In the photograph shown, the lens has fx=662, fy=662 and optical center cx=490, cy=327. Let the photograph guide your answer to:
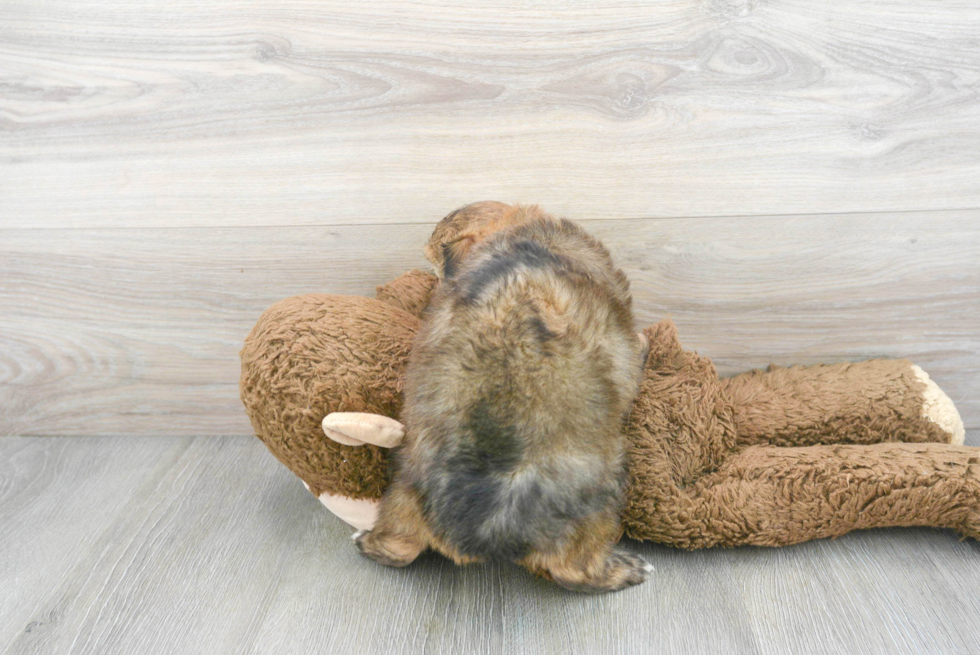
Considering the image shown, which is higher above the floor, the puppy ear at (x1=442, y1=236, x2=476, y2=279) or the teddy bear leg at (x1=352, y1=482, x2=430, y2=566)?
the puppy ear at (x1=442, y1=236, x2=476, y2=279)

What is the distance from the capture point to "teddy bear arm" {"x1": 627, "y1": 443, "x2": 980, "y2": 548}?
914 mm

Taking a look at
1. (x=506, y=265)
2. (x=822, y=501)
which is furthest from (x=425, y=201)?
(x=822, y=501)

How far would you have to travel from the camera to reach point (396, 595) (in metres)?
0.89

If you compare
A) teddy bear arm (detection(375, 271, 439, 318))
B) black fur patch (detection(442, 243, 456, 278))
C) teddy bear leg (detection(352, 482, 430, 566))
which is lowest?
teddy bear leg (detection(352, 482, 430, 566))

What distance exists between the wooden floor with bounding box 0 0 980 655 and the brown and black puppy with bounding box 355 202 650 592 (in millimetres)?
113

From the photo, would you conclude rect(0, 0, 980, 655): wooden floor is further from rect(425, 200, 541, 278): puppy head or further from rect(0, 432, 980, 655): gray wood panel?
rect(425, 200, 541, 278): puppy head

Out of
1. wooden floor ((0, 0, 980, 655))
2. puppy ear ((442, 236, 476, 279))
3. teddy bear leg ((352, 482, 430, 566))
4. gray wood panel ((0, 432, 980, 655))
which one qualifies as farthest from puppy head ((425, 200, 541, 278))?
gray wood panel ((0, 432, 980, 655))

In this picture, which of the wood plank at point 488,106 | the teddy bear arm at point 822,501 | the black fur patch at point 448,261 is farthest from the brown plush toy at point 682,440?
the wood plank at point 488,106

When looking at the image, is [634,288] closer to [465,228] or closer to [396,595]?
[465,228]

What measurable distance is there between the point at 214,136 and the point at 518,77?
1.63 feet

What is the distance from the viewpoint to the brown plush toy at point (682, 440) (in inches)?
34.6

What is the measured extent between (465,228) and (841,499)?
2.11 feet

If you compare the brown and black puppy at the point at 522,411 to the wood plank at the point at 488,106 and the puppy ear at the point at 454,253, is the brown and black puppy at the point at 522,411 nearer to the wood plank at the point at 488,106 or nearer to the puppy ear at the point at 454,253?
the puppy ear at the point at 454,253

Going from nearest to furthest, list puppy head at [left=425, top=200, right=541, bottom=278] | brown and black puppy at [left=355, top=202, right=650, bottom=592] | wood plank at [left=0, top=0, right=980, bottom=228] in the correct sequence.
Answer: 1. brown and black puppy at [left=355, top=202, right=650, bottom=592]
2. puppy head at [left=425, top=200, right=541, bottom=278]
3. wood plank at [left=0, top=0, right=980, bottom=228]
